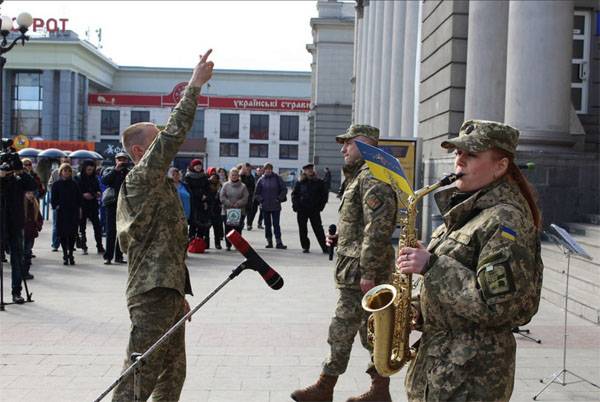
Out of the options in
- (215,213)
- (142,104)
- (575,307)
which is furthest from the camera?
(142,104)

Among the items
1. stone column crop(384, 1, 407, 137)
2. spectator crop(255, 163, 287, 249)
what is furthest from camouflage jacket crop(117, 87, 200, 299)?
stone column crop(384, 1, 407, 137)

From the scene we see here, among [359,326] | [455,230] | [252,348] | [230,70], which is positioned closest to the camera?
[455,230]

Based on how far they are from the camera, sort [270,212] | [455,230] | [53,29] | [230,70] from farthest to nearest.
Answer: [230,70] < [53,29] < [270,212] < [455,230]

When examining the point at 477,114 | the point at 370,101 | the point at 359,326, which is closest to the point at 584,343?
the point at 359,326

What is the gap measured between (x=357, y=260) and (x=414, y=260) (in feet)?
9.03

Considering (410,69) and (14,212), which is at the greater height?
(410,69)

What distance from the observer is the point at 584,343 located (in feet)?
27.5

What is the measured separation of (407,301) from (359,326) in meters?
2.58

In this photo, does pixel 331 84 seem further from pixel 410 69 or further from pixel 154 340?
pixel 154 340

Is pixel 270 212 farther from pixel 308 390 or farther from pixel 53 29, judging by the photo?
pixel 53 29

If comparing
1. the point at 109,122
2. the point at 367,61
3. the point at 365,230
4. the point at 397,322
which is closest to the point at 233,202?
the point at 365,230

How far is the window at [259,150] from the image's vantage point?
281 feet

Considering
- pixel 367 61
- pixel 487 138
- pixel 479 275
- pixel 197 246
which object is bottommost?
pixel 197 246

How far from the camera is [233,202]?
18141 mm
